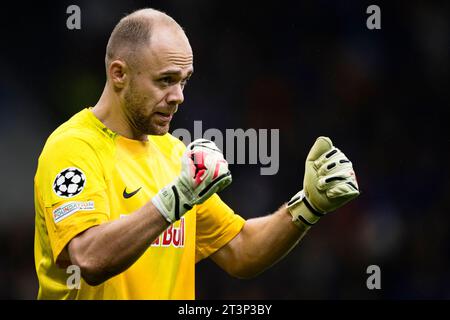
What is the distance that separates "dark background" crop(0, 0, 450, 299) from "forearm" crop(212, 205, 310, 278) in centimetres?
324

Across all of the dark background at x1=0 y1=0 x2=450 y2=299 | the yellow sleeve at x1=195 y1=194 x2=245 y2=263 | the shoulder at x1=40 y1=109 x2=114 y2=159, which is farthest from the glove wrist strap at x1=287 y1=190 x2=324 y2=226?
the dark background at x1=0 y1=0 x2=450 y2=299

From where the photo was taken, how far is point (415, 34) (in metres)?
9.27

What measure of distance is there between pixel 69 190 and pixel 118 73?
74 cm

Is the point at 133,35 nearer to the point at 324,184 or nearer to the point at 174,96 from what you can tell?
the point at 174,96

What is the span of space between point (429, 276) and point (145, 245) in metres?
5.49

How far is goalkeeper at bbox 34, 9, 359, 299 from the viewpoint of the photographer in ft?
13.0

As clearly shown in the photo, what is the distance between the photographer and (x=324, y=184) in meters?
4.48

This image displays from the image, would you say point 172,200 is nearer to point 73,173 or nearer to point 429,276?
point 73,173

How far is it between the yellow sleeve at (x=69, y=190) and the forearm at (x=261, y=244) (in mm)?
1029

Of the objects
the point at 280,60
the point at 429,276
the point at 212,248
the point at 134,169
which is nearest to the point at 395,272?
the point at 429,276

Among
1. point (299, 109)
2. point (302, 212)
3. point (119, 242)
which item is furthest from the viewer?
point (299, 109)

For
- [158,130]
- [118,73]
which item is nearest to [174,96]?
[158,130]

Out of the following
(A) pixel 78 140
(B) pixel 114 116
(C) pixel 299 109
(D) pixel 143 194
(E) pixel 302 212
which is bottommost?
(E) pixel 302 212

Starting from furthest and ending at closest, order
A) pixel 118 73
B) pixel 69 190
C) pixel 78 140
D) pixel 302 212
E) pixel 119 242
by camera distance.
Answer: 1. pixel 302 212
2. pixel 118 73
3. pixel 78 140
4. pixel 69 190
5. pixel 119 242
